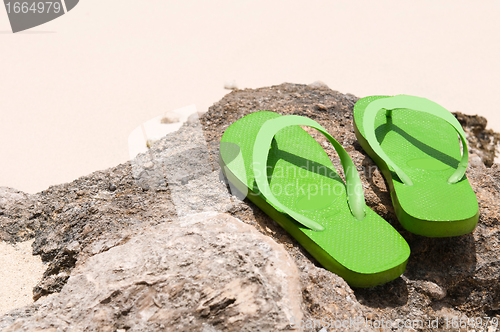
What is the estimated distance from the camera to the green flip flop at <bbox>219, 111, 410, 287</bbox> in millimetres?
1604

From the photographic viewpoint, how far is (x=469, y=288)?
1794 millimetres

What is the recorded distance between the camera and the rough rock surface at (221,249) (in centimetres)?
137

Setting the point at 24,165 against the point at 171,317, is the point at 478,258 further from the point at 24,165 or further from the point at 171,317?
the point at 24,165

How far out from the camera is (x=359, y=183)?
73.5 inches

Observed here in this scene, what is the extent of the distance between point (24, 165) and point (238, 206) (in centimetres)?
210

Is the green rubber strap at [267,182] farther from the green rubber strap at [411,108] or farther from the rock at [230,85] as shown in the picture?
the rock at [230,85]

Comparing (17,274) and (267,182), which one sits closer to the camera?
(17,274)

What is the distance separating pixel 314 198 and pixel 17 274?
1348 millimetres

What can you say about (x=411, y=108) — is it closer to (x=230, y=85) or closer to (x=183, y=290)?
(x=183, y=290)

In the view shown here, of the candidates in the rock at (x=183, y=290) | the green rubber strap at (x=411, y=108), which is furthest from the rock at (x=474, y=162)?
the rock at (x=183, y=290)

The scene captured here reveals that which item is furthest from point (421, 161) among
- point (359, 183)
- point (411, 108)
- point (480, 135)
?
point (480, 135)

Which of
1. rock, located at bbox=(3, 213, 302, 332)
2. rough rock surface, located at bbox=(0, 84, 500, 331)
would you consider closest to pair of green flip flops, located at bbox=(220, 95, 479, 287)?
rough rock surface, located at bbox=(0, 84, 500, 331)

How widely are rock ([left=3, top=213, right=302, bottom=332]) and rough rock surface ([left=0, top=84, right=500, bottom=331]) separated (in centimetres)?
1

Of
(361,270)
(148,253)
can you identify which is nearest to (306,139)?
(361,270)
